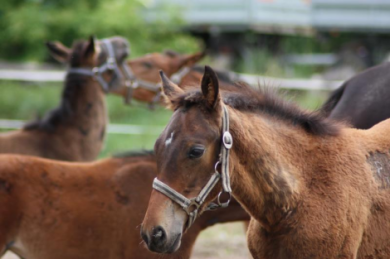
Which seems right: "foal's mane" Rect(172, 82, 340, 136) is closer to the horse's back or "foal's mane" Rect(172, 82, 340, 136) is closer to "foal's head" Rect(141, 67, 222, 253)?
"foal's head" Rect(141, 67, 222, 253)

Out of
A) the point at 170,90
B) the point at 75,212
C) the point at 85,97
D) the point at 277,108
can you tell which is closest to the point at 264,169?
the point at 277,108

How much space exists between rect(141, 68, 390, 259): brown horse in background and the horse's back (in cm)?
94

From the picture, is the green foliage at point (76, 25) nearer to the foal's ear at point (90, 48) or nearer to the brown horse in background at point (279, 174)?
the foal's ear at point (90, 48)

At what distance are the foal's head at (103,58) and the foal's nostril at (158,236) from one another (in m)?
4.26

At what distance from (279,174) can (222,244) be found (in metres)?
3.92

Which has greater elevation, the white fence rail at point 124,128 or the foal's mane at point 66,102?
the foal's mane at point 66,102

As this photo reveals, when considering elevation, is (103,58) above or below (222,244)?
above

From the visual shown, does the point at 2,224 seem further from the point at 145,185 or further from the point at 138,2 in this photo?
the point at 138,2

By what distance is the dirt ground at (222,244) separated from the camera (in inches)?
266

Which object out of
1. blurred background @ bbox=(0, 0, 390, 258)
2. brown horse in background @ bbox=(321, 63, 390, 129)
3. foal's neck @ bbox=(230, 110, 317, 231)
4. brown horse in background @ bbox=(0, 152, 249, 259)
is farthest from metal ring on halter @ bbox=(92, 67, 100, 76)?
foal's neck @ bbox=(230, 110, 317, 231)

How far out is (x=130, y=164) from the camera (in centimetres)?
495

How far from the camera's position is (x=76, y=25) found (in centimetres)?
1241

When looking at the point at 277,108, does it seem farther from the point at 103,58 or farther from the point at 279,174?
the point at 103,58

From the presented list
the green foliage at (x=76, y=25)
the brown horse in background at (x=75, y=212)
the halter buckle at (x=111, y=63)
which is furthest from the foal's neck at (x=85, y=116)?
the green foliage at (x=76, y=25)
